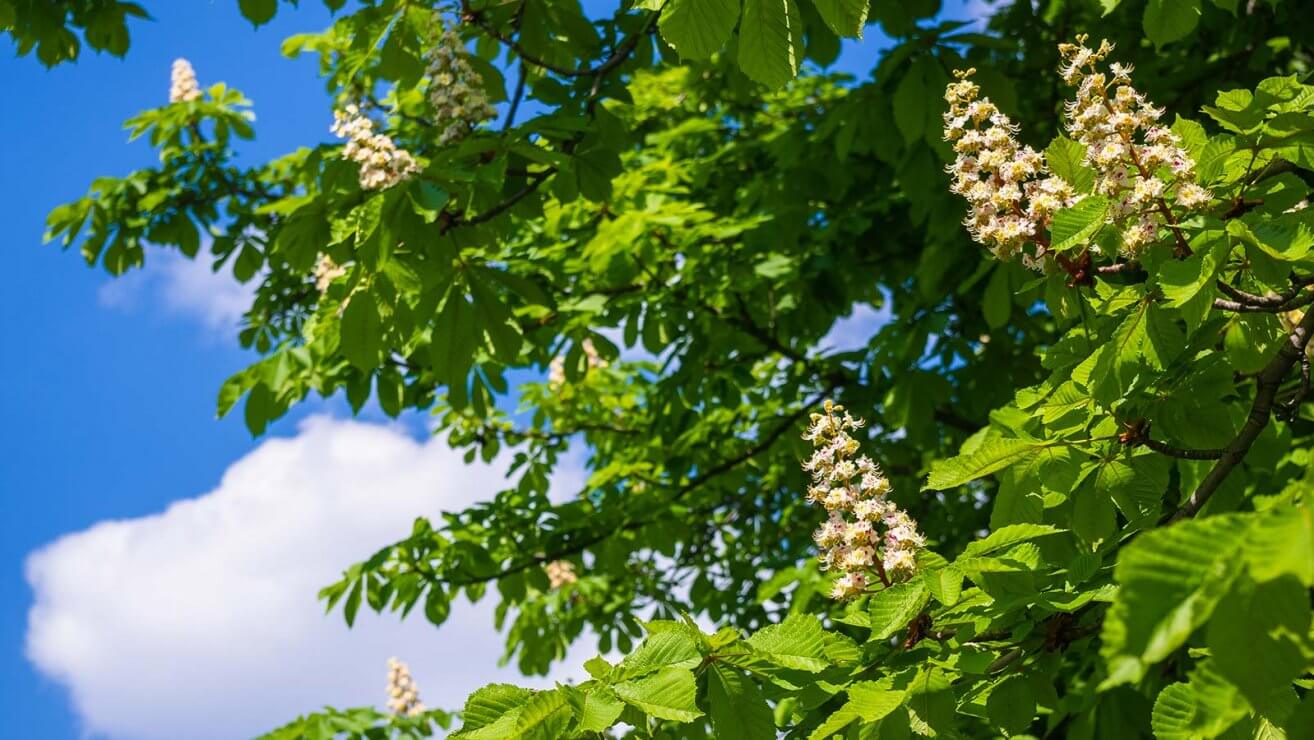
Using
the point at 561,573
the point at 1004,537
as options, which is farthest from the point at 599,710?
the point at 561,573

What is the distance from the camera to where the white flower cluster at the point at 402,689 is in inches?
273

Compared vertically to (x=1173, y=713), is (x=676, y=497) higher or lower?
higher

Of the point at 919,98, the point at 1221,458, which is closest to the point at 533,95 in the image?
the point at 919,98

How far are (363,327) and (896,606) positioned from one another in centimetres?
180

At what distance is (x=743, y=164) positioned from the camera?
6.45 metres

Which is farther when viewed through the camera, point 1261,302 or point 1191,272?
point 1261,302

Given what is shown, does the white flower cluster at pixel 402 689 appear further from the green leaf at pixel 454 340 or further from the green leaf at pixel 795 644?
the green leaf at pixel 795 644

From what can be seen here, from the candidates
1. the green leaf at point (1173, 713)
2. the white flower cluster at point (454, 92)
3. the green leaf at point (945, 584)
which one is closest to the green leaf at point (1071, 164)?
the green leaf at point (945, 584)

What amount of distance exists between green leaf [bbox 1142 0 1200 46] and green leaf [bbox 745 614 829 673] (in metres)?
1.80

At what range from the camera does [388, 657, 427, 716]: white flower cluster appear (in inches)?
273

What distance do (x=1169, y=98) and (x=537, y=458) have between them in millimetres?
3349

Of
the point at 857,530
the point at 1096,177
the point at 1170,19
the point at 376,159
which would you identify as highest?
the point at 376,159

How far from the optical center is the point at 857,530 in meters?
2.21

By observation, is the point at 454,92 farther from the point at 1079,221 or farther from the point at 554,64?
the point at 1079,221
